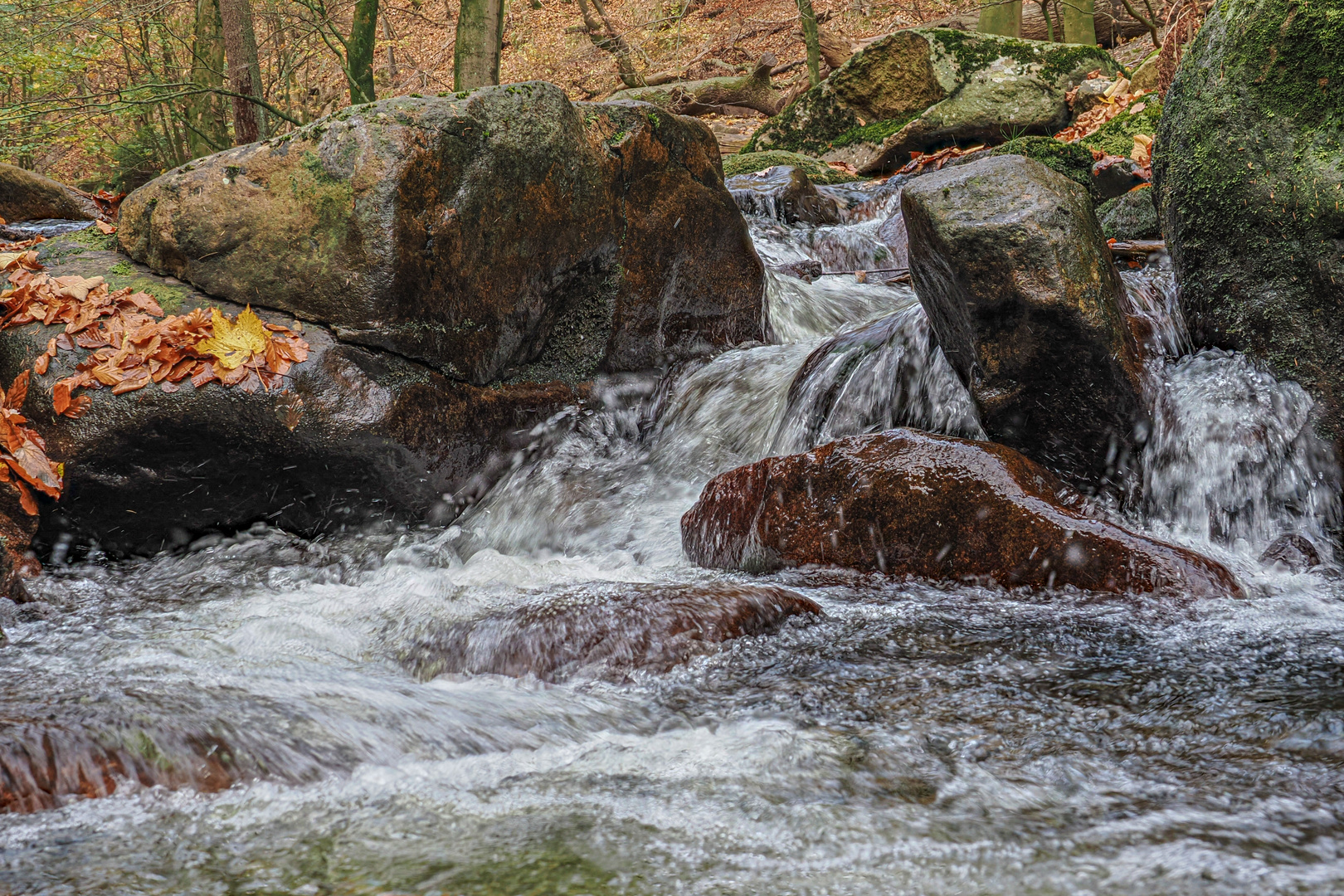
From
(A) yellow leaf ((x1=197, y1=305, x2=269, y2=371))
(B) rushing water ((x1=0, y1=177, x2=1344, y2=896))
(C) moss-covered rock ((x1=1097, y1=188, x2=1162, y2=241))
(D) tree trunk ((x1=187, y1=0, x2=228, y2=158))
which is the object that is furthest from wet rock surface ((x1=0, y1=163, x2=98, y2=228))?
(C) moss-covered rock ((x1=1097, y1=188, x2=1162, y2=241))

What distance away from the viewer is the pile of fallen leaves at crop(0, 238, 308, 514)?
183 inches

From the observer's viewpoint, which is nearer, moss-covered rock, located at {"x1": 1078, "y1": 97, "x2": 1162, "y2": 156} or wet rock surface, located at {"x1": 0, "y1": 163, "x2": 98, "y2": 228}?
moss-covered rock, located at {"x1": 1078, "y1": 97, "x2": 1162, "y2": 156}

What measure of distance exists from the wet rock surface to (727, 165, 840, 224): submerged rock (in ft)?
24.0

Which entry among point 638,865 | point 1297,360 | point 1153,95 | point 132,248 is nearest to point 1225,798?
point 638,865

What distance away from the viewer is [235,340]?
4.86 metres

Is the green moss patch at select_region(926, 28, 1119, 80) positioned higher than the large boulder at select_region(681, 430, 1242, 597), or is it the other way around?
the green moss patch at select_region(926, 28, 1119, 80)

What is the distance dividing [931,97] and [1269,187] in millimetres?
9008

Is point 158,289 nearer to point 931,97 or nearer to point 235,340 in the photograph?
point 235,340

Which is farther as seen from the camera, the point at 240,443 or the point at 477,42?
the point at 477,42

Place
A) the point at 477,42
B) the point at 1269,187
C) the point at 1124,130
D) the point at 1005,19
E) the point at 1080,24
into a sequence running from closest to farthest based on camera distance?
1. the point at 1269,187
2. the point at 477,42
3. the point at 1124,130
4. the point at 1005,19
5. the point at 1080,24

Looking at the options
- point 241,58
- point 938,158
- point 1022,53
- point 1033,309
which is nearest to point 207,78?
point 241,58

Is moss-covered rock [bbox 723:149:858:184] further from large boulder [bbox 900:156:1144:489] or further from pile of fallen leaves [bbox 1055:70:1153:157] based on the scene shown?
large boulder [bbox 900:156:1144:489]

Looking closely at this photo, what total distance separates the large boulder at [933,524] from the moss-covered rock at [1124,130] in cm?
678

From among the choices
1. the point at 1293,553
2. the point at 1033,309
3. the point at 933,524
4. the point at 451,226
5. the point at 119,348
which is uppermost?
the point at 451,226
